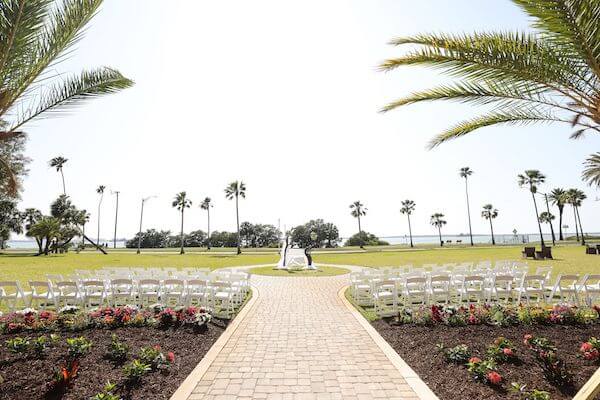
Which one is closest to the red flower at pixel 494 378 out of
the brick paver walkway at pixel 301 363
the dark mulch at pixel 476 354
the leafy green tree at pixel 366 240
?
the dark mulch at pixel 476 354

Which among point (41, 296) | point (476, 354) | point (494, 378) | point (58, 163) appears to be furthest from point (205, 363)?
point (58, 163)

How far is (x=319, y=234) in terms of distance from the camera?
10406 cm

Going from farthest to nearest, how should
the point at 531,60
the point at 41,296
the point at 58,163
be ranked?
the point at 58,163 → the point at 41,296 → the point at 531,60

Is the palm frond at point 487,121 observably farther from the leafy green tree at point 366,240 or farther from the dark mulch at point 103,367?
the leafy green tree at point 366,240

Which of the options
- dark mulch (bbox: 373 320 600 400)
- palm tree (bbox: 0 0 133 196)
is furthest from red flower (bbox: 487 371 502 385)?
palm tree (bbox: 0 0 133 196)

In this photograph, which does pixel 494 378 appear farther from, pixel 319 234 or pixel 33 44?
pixel 319 234

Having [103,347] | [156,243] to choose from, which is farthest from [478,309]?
[156,243]

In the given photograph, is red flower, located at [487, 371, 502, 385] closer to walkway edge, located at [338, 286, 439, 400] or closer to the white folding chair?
walkway edge, located at [338, 286, 439, 400]

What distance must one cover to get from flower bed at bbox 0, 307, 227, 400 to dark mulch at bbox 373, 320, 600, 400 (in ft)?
13.3

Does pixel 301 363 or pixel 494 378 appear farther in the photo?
pixel 301 363

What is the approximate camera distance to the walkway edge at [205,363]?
200 inches

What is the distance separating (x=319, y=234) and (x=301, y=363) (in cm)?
9810

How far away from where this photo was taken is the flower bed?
503 cm

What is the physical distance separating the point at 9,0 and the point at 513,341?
1011cm
